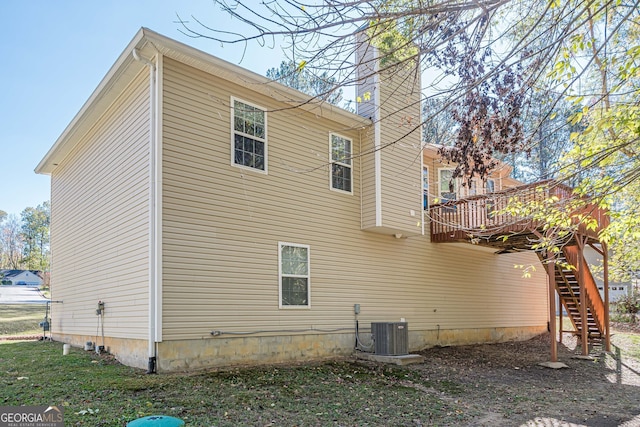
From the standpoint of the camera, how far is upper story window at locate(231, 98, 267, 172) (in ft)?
31.5

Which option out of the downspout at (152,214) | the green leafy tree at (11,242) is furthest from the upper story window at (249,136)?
the green leafy tree at (11,242)

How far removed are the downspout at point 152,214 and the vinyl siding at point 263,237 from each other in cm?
18

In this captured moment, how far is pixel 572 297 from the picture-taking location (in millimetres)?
14305

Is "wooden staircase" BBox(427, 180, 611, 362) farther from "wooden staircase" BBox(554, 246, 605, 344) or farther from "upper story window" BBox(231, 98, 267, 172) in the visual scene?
"upper story window" BBox(231, 98, 267, 172)

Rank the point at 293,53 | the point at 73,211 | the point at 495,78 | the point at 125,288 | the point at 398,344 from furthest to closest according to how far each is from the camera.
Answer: the point at 73,211, the point at 398,344, the point at 125,288, the point at 495,78, the point at 293,53

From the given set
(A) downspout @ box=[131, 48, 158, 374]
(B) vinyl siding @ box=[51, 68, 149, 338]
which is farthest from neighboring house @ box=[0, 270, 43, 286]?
(A) downspout @ box=[131, 48, 158, 374]

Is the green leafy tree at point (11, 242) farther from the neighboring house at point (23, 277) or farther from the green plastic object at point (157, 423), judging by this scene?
the green plastic object at point (157, 423)

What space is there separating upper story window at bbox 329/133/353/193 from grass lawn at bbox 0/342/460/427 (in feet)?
14.1

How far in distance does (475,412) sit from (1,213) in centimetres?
6928

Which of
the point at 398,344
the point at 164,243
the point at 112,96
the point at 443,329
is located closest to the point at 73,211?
the point at 112,96

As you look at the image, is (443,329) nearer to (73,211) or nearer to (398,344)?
(398,344)

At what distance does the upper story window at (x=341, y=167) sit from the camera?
37.5 ft

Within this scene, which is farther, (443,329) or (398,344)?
(443,329)

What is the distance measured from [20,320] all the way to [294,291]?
1607 centimetres
